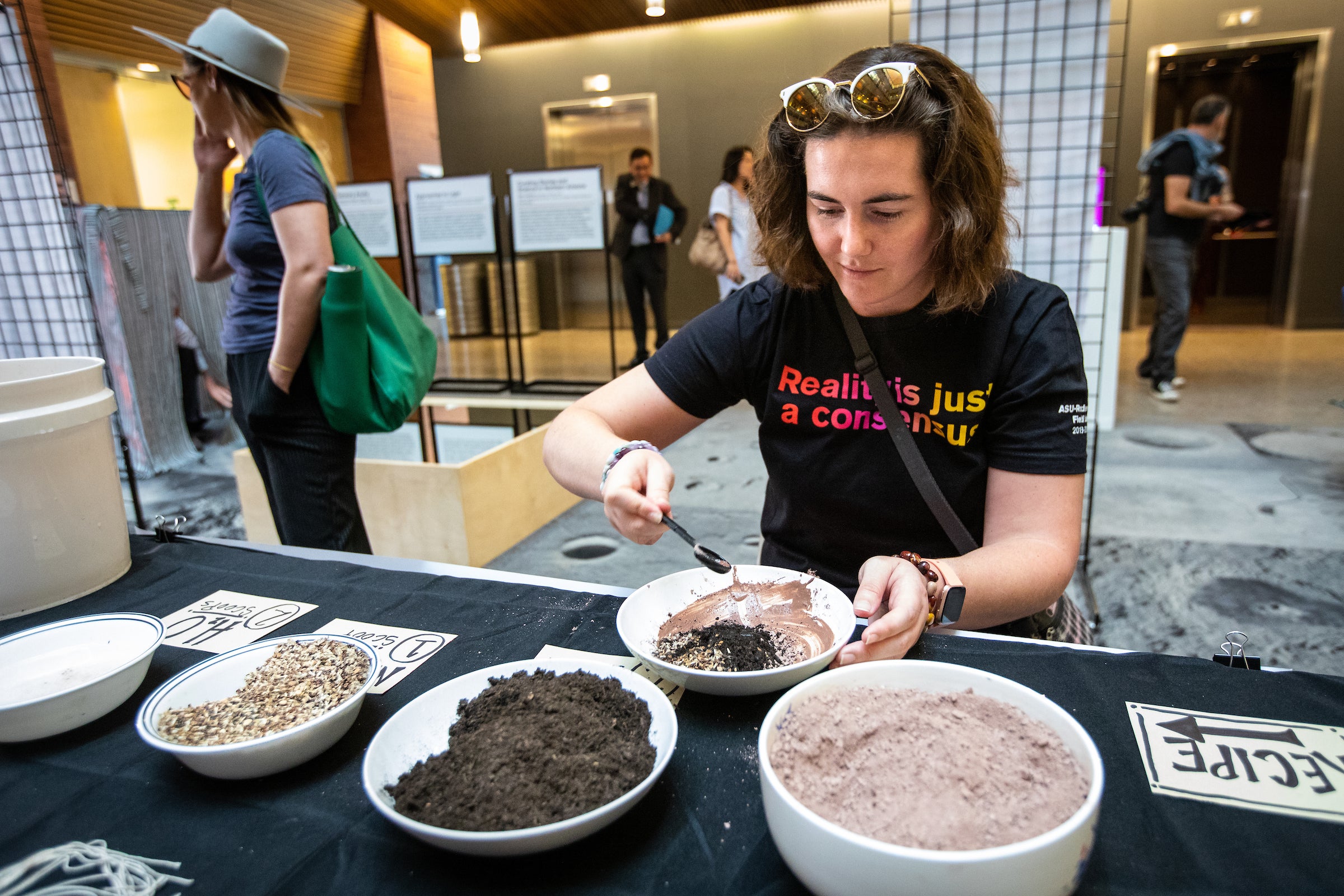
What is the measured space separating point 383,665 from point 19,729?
0.32 meters

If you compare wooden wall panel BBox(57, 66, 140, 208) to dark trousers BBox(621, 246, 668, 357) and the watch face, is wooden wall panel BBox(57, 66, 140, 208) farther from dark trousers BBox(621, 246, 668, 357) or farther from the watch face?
the watch face

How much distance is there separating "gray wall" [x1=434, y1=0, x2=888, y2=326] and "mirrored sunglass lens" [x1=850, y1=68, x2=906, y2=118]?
21.2 feet

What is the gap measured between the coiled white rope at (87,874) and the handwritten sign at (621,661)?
0.35 metres

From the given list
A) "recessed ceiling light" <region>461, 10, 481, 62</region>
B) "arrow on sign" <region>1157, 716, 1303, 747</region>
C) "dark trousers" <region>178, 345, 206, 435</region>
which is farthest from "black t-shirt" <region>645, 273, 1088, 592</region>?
"recessed ceiling light" <region>461, 10, 481, 62</region>

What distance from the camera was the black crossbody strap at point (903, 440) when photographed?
1.12m

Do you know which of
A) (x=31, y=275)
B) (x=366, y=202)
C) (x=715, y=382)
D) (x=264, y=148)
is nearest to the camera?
(x=715, y=382)

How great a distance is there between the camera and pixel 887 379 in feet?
3.86

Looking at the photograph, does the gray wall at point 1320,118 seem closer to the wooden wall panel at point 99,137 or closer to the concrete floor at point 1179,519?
the concrete floor at point 1179,519

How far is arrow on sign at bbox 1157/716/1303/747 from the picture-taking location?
699mm

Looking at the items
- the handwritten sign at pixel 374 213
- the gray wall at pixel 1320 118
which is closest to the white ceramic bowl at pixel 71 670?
the handwritten sign at pixel 374 213

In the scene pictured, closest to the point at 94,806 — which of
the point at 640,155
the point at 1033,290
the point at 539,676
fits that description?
the point at 539,676

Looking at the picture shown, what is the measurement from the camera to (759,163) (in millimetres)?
1241

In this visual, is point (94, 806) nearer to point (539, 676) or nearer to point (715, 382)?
point (539, 676)

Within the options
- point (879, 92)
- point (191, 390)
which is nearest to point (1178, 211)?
point (879, 92)
